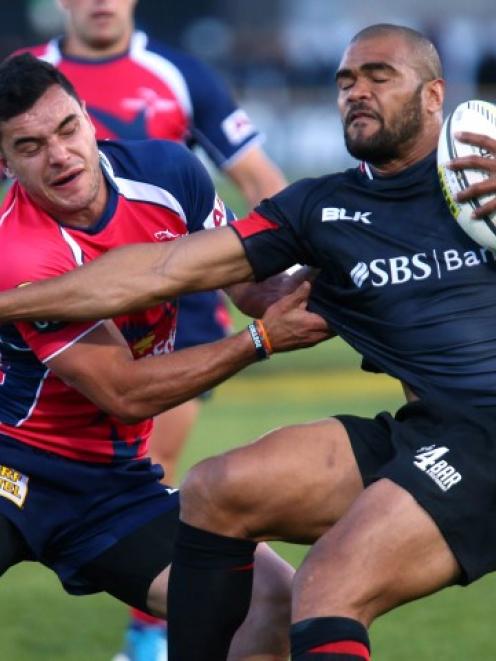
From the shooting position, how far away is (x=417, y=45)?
4.75 metres

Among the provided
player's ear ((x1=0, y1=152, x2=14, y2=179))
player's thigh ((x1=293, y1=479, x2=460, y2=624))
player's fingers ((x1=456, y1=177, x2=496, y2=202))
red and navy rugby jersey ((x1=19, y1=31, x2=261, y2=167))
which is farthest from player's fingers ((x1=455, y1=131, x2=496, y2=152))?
red and navy rugby jersey ((x1=19, y1=31, x2=261, y2=167))

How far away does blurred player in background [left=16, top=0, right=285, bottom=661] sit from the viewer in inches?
287

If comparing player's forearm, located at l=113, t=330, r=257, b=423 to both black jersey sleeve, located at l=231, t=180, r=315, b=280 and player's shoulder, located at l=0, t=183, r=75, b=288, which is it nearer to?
black jersey sleeve, located at l=231, t=180, r=315, b=280

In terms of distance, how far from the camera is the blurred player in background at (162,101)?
23.9ft

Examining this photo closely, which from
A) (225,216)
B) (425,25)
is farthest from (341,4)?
(225,216)

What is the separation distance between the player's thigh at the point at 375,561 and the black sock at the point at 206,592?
300 millimetres

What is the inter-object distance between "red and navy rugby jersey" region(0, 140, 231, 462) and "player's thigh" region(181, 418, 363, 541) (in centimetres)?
74

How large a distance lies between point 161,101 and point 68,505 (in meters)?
2.73

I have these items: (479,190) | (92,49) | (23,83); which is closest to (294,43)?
(92,49)

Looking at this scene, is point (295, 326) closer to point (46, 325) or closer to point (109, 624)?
point (46, 325)

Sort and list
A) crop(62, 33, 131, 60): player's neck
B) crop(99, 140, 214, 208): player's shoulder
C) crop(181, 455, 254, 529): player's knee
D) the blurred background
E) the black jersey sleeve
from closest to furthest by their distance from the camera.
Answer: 1. crop(181, 455, 254, 529): player's knee
2. the black jersey sleeve
3. crop(99, 140, 214, 208): player's shoulder
4. crop(62, 33, 131, 60): player's neck
5. the blurred background

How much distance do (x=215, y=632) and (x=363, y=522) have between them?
2.12 ft

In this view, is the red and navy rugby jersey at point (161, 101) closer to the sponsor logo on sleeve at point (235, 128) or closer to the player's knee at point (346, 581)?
the sponsor logo on sleeve at point (235, 128)

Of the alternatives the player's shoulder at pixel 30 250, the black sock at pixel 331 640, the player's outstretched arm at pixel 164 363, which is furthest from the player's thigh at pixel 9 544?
the black sock at pixel 331 640
